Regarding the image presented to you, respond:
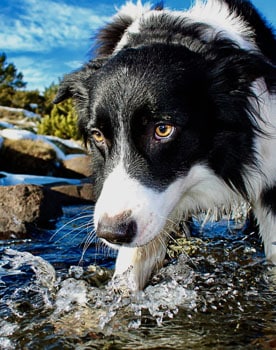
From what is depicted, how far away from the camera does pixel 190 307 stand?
313 cm

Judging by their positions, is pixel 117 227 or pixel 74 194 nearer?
pixel 117 227

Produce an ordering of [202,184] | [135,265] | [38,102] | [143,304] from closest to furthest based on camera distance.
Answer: [143,304] < [202,184] < [135,265] < [38,102]

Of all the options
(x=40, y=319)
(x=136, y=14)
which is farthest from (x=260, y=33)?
(x=40, y=319)

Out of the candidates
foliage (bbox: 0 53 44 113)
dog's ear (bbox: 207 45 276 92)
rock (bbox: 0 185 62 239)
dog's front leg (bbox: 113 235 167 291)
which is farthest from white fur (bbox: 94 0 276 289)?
foliage (bbox: 0 53 44 113)

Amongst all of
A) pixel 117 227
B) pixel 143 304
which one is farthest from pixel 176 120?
pixel 143 304

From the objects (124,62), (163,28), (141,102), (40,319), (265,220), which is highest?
(163,28)

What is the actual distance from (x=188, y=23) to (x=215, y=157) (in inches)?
36.0

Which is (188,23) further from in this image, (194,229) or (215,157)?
(194,229)

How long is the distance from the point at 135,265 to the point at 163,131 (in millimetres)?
1118

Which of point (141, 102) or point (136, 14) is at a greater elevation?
point (136, 14)

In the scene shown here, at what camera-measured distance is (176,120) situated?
9.50ft

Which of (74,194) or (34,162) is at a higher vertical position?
(34,162)

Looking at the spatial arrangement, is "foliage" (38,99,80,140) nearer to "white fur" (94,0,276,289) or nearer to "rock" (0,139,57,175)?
"rock" (0,139,57,175)

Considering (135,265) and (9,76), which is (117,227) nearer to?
(135,265)
